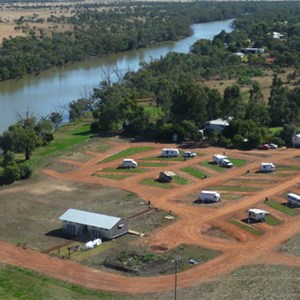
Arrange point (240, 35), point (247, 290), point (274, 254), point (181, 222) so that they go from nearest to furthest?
point (247, 290)
point (274, 254)
point (181, 222)
point (240, 35)

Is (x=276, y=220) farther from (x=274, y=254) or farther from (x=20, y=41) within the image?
(x=20, y=41)

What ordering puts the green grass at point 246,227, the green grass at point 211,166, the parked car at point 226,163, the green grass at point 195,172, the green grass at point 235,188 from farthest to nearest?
the parked car at point 226,163, the green grass at point 211,166, the green grass at point 195,172, the green grass at point 235,188, the green grass at point 246,227

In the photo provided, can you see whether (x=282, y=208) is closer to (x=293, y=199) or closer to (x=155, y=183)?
(x=293, y=199)

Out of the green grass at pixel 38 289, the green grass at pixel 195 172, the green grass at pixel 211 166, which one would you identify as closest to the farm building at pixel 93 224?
the green grass at pixel 38 289

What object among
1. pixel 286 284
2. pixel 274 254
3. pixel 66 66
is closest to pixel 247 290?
pixel 286 284

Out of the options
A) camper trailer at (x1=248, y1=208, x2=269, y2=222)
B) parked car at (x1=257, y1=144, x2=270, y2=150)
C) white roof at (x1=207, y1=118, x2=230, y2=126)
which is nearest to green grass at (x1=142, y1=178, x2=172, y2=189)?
camper trailer at (x1=248, y1=208, x2=269, y2=222)

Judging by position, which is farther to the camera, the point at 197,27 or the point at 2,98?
the point at 197,27

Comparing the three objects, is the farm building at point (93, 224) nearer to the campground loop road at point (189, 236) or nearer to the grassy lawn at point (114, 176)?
the campground loop road at point (189, 236)

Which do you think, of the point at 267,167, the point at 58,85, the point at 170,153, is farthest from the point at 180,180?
the point at 58,85
